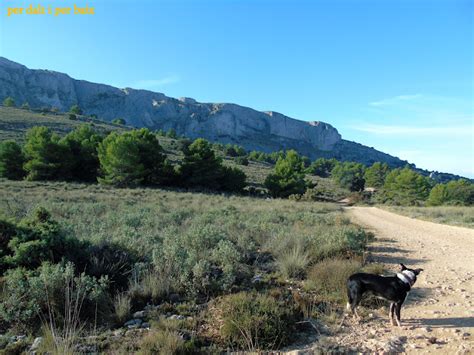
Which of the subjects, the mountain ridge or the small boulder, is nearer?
the small boulder

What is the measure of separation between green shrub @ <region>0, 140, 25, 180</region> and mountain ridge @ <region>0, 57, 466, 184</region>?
108m

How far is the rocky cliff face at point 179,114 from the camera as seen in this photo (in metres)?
134

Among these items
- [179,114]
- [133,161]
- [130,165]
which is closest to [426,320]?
[130,165]

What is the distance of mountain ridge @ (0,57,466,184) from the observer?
134 meters

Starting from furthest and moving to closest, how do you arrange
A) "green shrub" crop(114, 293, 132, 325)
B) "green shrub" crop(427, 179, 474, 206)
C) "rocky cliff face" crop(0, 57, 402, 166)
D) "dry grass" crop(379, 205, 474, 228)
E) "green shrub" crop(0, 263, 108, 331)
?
"rocky cliff face" crop(0, 57, 402, 166) → "green shrub" crop(427, 179, 474, 206) → "dry grass" crop(379, 205, 474, 228) → "green shrub" crop(114, 293, 132, 325) → "green shrub" crop(0, 263, 108, 331)

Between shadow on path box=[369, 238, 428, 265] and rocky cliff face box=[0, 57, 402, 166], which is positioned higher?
rocky cliff face box=[0, 57, 402, 166]

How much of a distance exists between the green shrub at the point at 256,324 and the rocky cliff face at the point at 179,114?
468 ft

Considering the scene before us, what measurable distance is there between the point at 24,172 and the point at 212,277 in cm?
3550

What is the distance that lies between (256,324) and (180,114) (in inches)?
6488

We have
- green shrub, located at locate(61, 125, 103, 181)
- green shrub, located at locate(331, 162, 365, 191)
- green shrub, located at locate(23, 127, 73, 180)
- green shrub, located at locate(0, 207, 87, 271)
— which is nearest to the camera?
green shrub, located at locate(0, 207, 87, 271)

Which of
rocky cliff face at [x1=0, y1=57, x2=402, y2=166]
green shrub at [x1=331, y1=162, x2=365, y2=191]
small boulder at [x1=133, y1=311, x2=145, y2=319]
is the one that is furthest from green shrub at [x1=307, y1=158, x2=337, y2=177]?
small boulder at [x1=133, y1=311, x2=145, y2=319]

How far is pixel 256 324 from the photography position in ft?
12.3

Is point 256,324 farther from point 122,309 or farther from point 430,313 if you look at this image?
point 430,313

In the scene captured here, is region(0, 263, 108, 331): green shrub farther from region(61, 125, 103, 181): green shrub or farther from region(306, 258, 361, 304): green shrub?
region(61, 125, 103, 181): green shrub
